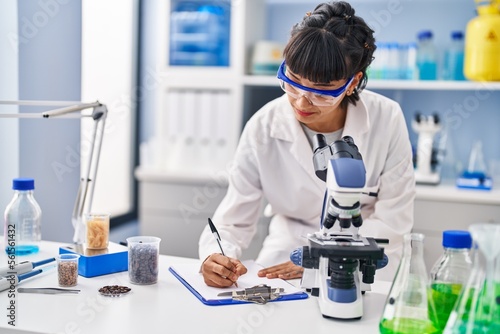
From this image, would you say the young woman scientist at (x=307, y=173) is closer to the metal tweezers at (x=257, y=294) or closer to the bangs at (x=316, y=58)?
the bangs at (x=316, y=58)

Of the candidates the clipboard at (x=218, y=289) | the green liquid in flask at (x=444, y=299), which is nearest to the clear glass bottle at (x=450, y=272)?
the green liquid in flask at (x=444, y=299)

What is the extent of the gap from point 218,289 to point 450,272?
52cm

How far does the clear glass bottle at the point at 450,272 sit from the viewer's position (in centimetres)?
111

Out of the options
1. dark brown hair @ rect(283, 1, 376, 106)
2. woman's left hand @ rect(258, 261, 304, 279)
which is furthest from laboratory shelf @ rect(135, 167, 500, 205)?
woman's left hand @ rect(258, 261, 304, 279)

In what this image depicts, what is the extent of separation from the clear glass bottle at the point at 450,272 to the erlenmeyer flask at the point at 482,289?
0.36 ft

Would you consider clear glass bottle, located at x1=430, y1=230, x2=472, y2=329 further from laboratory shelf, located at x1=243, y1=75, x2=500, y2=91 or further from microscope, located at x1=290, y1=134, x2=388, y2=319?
laboratory shelf, located at x1=243, y1=75, x2=500, y2=91

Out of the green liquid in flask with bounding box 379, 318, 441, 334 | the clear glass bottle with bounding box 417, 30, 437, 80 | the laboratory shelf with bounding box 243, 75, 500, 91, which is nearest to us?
the green liquid in flask with bounding box 379, 318, 441, 334

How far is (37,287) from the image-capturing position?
1.34m

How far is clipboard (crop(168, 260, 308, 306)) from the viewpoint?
1263 mm

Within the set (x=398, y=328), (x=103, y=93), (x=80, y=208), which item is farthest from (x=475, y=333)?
(x=103, y=93)

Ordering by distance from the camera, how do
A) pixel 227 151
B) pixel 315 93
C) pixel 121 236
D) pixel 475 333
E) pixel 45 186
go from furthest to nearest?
pixel 121 236, pixel 227 151, pixel 45 186, pixel 315 93, pixel 475 333

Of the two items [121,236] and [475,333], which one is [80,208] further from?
[121,236]

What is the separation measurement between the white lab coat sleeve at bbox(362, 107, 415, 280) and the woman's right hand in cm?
53

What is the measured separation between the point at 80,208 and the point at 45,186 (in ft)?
2.30
